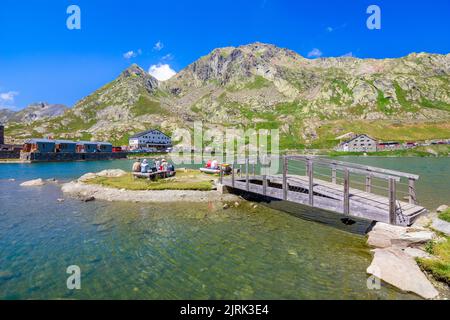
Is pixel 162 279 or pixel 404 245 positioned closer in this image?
pixel 162 279

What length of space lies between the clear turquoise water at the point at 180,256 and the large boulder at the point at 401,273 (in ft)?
1.97

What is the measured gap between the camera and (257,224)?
21.7m

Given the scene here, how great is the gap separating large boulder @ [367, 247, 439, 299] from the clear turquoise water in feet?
1.97

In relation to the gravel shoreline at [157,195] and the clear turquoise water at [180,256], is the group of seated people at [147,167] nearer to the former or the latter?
the gravel shoreline at [157,195]

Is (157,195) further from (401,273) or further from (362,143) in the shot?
(362,143)

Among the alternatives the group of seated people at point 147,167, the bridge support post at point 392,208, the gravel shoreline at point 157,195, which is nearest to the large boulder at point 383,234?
the bridge support post at point 392,208

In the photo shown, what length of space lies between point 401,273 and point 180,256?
1146cm

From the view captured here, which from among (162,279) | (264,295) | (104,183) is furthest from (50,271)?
(104,183)

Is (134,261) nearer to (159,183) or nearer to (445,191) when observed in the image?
(159,183)

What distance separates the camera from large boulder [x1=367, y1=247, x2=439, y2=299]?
10.8 m

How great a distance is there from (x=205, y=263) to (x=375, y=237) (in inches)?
447

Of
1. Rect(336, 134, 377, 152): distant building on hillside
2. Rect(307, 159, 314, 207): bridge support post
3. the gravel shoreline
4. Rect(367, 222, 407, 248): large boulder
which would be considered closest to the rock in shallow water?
Rect(367, 222, 407, 248): large boulder

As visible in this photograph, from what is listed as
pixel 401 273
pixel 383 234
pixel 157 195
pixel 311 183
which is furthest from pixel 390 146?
pixel 401 273

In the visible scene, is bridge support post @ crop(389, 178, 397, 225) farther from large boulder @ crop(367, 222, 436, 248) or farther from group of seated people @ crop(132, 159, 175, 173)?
group of seated people @ crop(132, 159, 175, 173)
